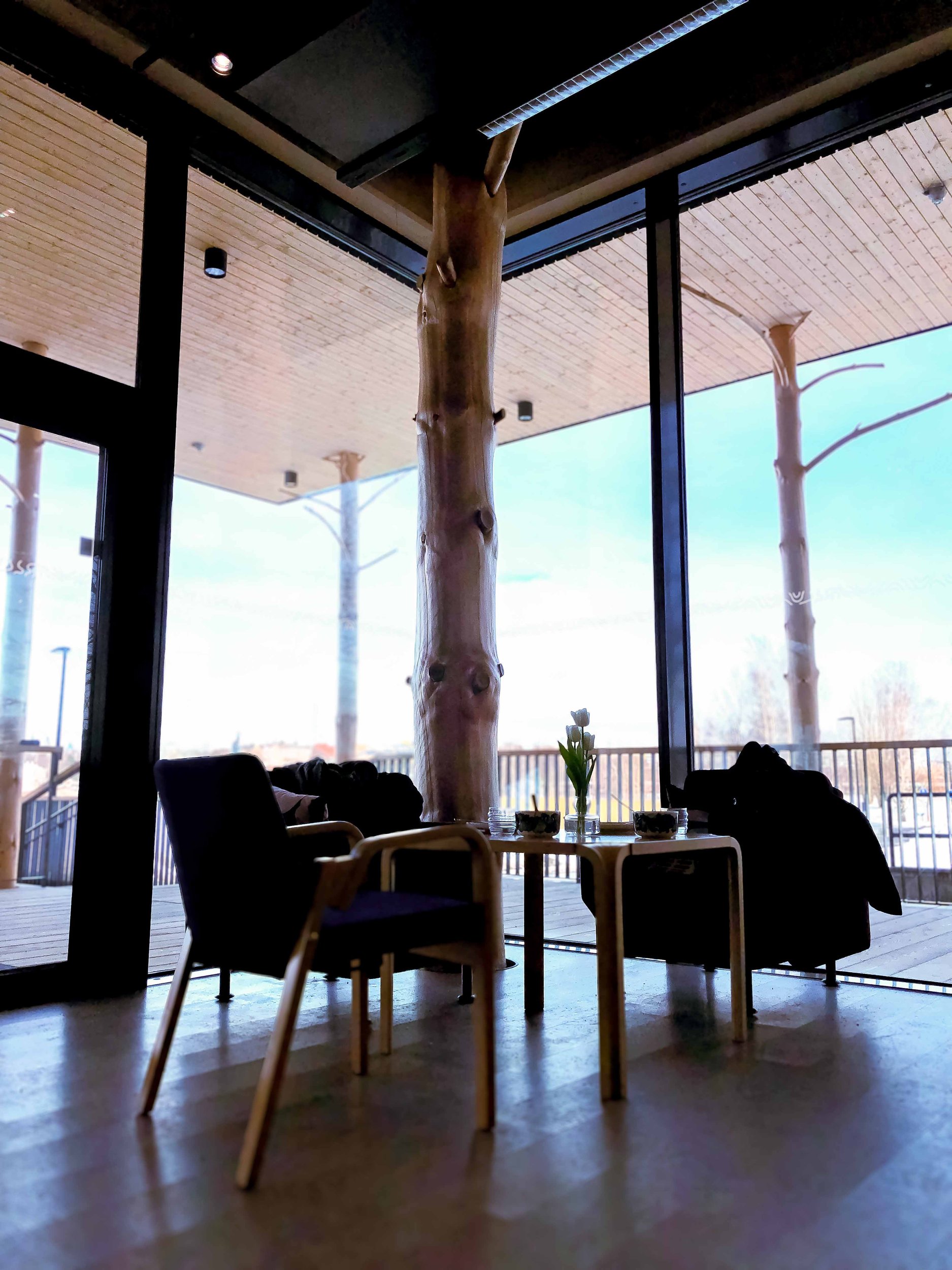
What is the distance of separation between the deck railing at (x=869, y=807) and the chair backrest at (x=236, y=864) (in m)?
1.33

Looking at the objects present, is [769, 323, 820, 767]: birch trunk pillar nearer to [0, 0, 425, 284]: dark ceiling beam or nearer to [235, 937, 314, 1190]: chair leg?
[0, 0, 425, 284]: dark ceiling beam

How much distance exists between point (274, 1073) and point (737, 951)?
1.56 meters

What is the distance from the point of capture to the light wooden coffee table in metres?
2.33

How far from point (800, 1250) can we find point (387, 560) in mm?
4976

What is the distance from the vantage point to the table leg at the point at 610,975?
231cm

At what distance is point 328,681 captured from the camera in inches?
237

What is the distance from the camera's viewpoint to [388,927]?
2.11 metres

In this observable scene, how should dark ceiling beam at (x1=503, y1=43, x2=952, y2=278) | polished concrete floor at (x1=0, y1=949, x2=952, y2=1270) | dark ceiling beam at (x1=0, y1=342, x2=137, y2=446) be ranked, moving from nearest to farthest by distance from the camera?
polished concrete floor at (x1=0, y1=949, x2=952, y2=1270), dark ceiling beam at (x1=0, y1=342, x2=137, y2=446), dark ceiling beam at (x1=503, y1=43, x2=952, y2=278)

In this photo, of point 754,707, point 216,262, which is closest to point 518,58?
point 216,262

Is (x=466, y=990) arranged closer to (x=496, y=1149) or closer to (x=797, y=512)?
(x=496, y=1149)

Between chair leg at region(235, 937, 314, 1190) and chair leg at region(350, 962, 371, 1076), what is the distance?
53 centimetres

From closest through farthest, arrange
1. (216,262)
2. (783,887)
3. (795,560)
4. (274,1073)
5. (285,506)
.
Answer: (274,1073) < (783,887) < (795,560) < (216,262) < (285,506)

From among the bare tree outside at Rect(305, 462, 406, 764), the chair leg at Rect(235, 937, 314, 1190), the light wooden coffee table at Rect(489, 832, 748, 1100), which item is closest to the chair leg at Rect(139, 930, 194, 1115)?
the chair leg at Rect(235, 937, 314, 1190)

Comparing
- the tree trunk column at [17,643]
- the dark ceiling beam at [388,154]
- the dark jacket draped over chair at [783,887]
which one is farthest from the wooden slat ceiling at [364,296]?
the dark jacket draped over chair at [783,887]
